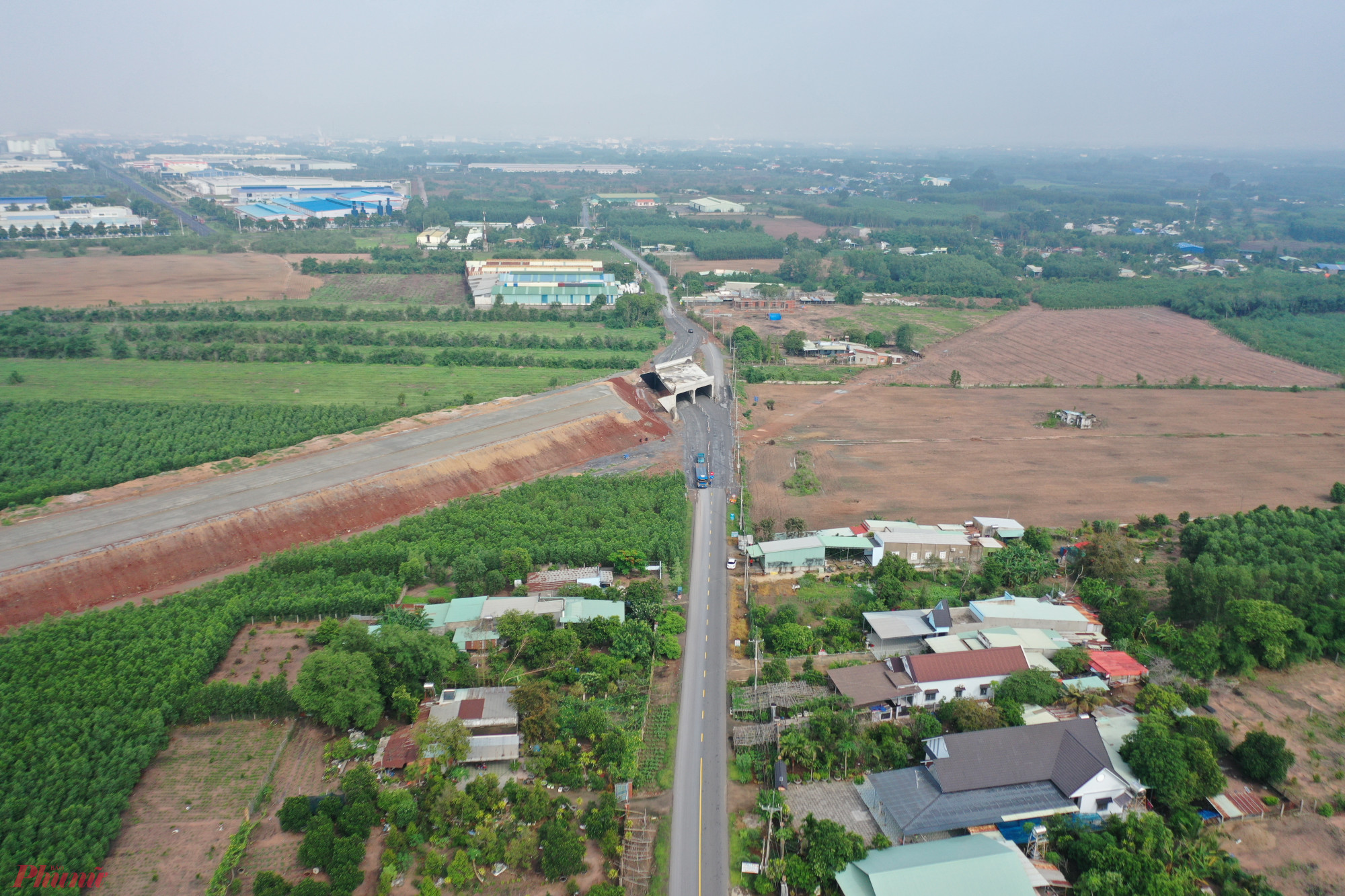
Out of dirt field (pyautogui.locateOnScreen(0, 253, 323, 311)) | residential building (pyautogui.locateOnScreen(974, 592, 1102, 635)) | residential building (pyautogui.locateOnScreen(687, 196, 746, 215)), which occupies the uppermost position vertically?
residential building (pyautogui.locateOnScreen(687, 196, 746, 215))

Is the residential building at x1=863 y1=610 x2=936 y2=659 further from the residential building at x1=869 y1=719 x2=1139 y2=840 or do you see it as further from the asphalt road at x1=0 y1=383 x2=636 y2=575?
the asphalt road at x1=0 y1=383 x2=636 y2=575

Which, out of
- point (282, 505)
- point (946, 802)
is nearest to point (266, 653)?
point (282, 505)

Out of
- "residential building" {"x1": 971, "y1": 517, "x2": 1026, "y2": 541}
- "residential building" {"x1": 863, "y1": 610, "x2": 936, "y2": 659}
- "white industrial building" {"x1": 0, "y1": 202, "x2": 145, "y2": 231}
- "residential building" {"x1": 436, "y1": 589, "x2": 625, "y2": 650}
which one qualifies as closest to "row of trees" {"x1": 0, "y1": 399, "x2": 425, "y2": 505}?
"residential building" {"x1": 436, "y1": 589, "x2": 625, "y2": 650}

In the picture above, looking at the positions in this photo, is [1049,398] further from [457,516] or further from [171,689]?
[171,689]

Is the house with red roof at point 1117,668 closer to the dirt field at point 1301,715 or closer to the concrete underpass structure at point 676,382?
the dirt field at point 1301,715

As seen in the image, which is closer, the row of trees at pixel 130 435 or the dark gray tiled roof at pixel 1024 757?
the dark gray tiled roof at pixel 1024 757

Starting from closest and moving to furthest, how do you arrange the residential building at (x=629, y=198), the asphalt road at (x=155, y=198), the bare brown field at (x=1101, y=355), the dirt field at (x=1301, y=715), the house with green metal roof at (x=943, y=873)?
the house with green metal roof at (x=943, y=873), the dirt field at (x=1301, y=715), the bare brown field at (x=1101, y=355), the asphalt road at (x=155, y=198), the residential building at (x=629, y=198)

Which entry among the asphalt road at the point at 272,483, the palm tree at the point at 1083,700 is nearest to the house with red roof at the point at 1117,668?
the palm tree at the point at 1083,700
